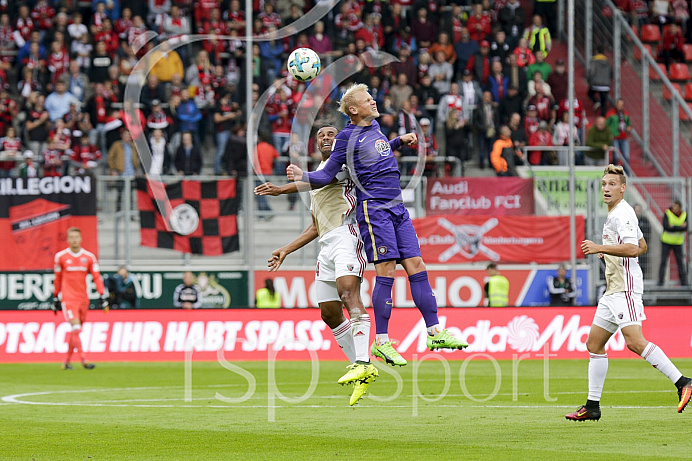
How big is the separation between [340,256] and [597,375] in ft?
9.42

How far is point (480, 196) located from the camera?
24.3 meters

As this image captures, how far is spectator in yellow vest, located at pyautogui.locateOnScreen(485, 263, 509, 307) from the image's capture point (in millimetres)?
22953

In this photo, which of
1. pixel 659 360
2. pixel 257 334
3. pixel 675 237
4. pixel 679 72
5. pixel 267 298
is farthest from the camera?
pixel 679 72

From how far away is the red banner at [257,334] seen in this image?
68.6 ft

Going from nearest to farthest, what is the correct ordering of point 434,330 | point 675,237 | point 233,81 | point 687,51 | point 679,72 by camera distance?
point 434,330
point 675,237
point 233,81
point 679,72
point 687,51

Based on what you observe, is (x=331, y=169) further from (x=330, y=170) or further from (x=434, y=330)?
(x=434, y=330)

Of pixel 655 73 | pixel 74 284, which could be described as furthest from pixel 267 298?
pixel 655 73

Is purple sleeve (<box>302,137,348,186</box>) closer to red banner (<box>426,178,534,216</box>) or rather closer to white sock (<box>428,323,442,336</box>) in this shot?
white sock (<box>428,323,442,336</box>)

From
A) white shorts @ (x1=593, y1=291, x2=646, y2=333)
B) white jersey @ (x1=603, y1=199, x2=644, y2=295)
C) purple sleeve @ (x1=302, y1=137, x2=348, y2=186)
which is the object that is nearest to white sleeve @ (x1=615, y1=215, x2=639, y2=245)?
white jersey @ (x1=603, y1=199, x2=644, y2=295)

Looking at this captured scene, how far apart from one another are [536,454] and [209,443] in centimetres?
290

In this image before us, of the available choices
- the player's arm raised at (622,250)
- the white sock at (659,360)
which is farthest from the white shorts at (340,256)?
the white sock at (659,360)

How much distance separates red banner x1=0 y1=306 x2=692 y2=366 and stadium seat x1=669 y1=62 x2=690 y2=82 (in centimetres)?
1266

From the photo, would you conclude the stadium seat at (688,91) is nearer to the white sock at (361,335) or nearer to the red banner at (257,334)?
the red banner at (257,334)

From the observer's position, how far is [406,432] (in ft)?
A: 33.6
